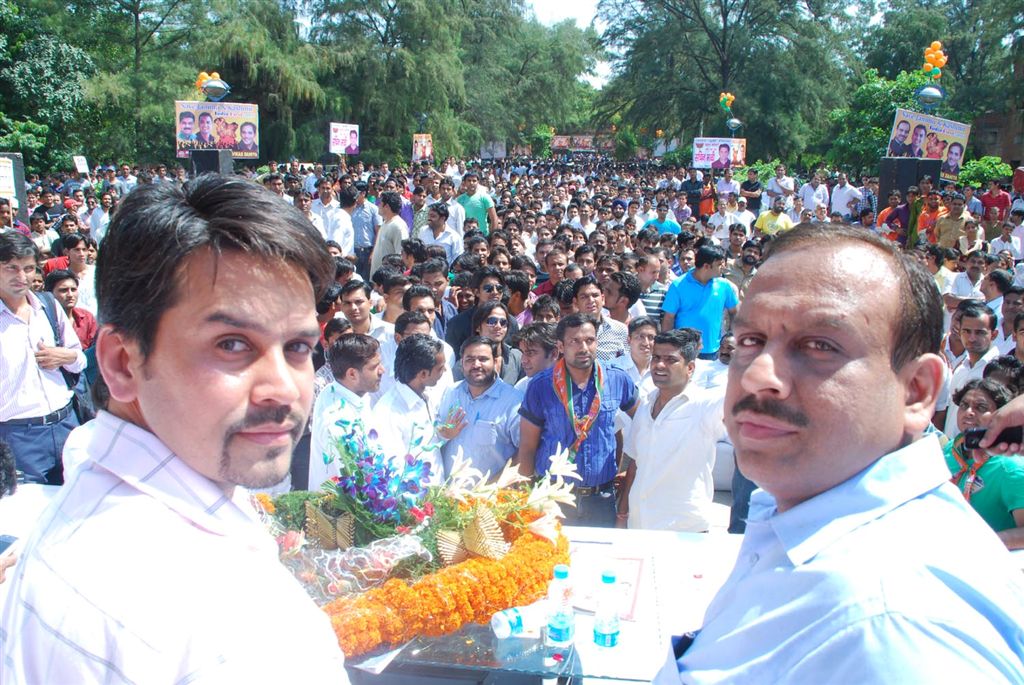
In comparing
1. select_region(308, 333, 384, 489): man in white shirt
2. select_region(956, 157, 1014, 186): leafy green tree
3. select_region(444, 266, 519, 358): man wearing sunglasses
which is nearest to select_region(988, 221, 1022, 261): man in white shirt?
select_region(444, 266, 519, 358): man wearing sunglasses

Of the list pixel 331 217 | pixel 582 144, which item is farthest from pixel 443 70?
pixel 582 144

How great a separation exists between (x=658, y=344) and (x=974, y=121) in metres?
38.8

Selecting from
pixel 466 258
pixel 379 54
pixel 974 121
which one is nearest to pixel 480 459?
pixel 466 258

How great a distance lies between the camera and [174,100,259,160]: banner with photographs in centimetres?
1365

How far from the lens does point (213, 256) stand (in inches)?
44.3

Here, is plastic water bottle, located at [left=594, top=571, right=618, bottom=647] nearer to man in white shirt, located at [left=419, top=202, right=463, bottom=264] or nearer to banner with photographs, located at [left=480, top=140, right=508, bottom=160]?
man in white shirt, located at [left=419, top=202, right=463, bottom=264]

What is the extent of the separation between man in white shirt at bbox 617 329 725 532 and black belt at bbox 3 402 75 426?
3.37 meters

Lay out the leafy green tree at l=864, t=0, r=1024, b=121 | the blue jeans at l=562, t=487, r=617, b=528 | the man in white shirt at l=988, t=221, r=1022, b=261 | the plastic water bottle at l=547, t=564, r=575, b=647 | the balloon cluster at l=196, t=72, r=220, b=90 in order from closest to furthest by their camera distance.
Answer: the plastic water bottle at l=547, t=564, r=575, b=647
the blue jeans at l=562, t=487, r=617, b=528
the man in white shirt at l=988, t=221, r=1022, b=261
the balloon cluster at l=196, t=72, r=220, b=90
the leafy green tree at l=864, t=0, r=1024, b=121

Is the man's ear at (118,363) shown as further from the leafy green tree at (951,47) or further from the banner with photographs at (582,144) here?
the banner with photographs at (582,144)

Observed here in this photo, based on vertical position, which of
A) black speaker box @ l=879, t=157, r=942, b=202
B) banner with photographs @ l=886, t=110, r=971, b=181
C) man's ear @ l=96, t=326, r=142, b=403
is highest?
banner with photographs @ l=886, t=110, r=971, b=181

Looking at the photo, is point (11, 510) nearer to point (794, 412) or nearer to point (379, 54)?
point (794, 412)

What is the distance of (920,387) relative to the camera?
128cm

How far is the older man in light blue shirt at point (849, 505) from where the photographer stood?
1.04 m

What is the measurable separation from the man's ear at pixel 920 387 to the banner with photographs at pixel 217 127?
13.9m
